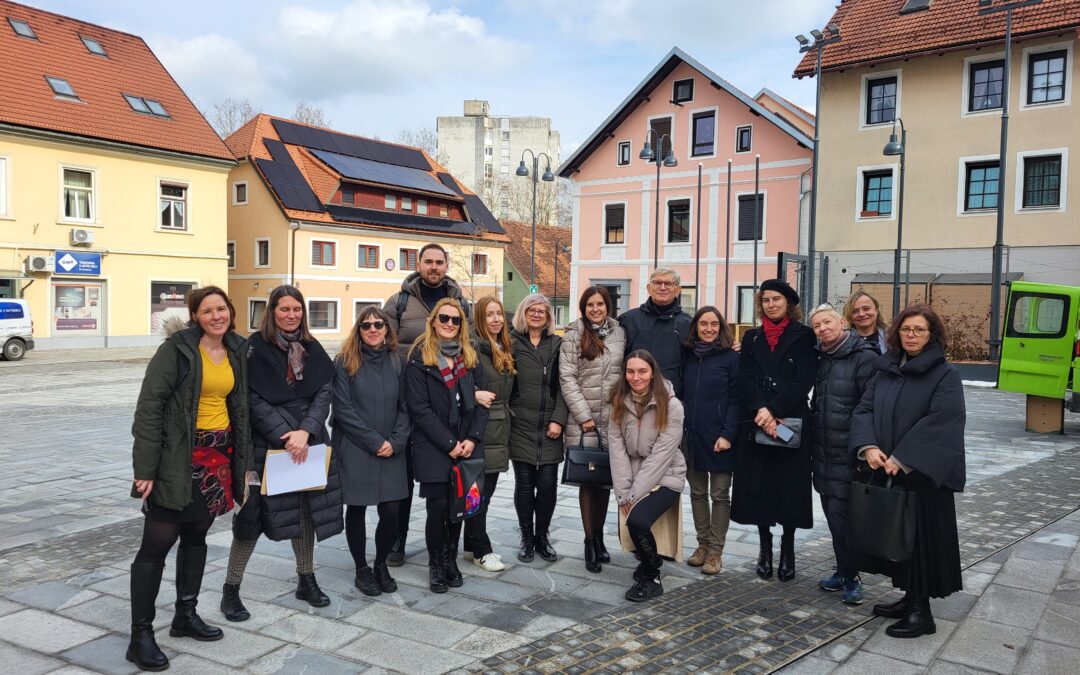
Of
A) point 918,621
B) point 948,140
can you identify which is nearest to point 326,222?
point 948,140

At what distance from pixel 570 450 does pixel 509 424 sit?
1.59 feet

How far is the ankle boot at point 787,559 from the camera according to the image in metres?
5.81

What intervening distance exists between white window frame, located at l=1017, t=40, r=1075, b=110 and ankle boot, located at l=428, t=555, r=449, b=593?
2575 cm

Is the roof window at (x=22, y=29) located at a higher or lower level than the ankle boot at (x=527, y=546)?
higher

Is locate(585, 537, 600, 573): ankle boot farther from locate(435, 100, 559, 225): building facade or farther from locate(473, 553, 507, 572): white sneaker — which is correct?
locate(435, 100, 559, 225): building facade

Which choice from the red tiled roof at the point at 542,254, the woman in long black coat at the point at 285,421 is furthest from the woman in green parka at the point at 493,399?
the red tiled roof at the point at 542,254

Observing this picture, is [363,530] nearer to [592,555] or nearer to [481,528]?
[481,528]

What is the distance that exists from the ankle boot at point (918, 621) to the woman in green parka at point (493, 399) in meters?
2.59

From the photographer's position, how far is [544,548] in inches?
249

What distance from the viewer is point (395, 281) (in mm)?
43625

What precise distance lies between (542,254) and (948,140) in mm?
31827

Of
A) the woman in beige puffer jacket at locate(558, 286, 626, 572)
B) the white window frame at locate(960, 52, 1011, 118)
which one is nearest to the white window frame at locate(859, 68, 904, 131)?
the white window frame at locate(960, 52, 1011, 118)

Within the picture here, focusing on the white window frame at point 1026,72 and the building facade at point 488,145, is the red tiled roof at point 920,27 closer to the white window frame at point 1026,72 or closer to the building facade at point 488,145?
the white window frame at point 1026,72

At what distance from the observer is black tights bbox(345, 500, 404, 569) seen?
18.0ft
